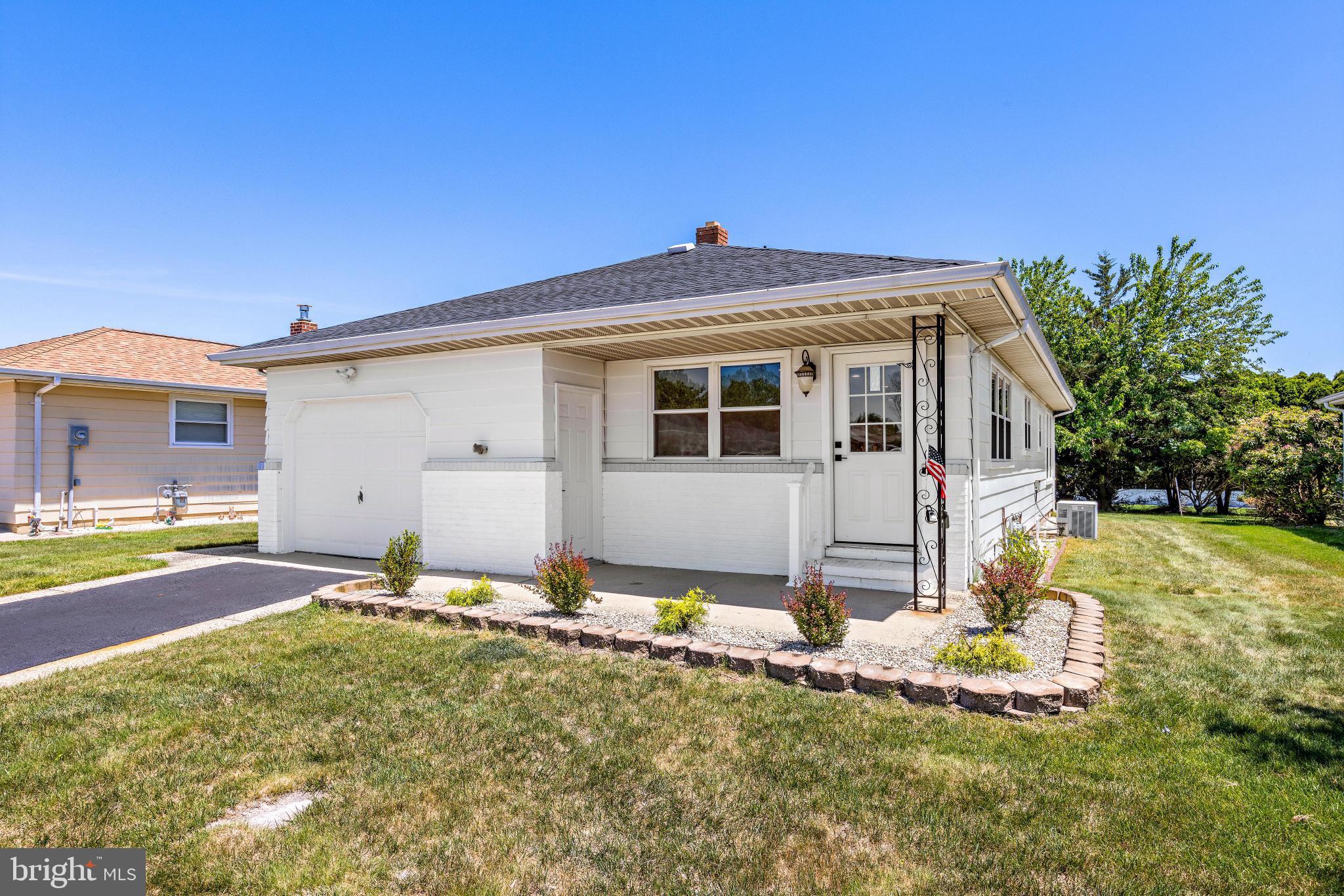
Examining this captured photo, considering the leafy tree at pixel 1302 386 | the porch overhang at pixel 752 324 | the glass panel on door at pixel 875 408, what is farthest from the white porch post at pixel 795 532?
the leafy tree at pixel 1302 386

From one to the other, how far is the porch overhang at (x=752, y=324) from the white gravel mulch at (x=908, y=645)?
8.82ft

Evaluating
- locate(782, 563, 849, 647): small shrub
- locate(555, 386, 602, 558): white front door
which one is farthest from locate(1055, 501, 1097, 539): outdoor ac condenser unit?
locate(782, 563, 849, 647): small shrub

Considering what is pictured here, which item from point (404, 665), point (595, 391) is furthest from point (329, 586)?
point (595, 391)

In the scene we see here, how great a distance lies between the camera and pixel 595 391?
8703mm

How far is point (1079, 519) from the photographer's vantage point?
1252cm

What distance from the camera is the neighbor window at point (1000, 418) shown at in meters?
8.43

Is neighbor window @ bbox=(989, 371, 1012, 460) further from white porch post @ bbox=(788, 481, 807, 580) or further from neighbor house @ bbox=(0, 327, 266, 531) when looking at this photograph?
neighbor house @ bbox=(0, 327, 266, 531)

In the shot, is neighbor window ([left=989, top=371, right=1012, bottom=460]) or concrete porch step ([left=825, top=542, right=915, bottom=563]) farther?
neighbor window ([left=989, top=371, right=1012, bottom=460])

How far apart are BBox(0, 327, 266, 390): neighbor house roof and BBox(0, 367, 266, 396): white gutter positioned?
0.08 ft

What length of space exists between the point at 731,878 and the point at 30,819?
2.78m

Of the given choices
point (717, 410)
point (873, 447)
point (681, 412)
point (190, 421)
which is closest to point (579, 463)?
point (681, 412)

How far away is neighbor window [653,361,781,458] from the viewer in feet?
26.3

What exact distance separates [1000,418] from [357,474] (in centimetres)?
887

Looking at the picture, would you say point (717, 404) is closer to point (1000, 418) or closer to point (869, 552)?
point (869, 552)
